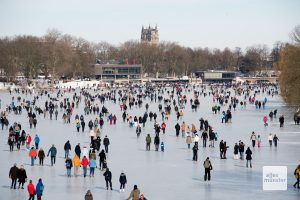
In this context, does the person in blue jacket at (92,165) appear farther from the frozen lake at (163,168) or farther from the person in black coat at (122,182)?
the person in black coat at (122,182)

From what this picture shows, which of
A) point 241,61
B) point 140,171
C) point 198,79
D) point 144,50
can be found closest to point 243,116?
point 140,171

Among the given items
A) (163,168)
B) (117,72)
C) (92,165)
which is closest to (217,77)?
(117,72)

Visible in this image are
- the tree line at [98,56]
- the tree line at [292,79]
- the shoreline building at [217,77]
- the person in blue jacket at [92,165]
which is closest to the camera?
the person in blue jacket at [92,165]

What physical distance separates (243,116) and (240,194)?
2294 cm

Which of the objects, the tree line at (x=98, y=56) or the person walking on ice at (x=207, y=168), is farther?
the tree line at (x=98, y=56)

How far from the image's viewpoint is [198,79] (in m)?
118

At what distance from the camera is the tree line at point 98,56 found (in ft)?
308

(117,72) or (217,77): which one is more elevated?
(117,72)

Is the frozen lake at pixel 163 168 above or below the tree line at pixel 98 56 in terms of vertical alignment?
below

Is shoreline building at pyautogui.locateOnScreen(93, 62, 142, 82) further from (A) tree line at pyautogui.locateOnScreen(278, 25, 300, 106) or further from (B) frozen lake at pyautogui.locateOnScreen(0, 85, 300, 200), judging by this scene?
(B) frozen lake at pyautogui.locateOnScreen(0, 85, 300, 200)

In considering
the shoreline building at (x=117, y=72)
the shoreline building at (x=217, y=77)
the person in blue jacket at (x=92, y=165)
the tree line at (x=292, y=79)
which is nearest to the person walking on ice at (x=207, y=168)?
the person in blue jacket at (x=92, y=165)

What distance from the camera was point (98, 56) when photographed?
148 metres

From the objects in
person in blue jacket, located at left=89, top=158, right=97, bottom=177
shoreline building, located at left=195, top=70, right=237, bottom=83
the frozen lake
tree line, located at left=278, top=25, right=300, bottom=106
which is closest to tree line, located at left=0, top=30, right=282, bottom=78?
shoreline building, located at left=195, top=70, right=237, bottom=83

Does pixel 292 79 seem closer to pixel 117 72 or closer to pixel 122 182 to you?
pixel 122 182
